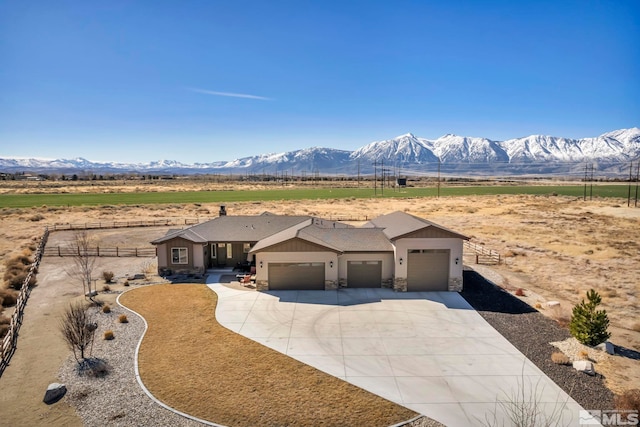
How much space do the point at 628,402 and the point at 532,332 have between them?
22.3 ft

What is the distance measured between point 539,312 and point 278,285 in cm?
1685

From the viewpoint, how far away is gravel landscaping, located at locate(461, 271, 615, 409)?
1486cm

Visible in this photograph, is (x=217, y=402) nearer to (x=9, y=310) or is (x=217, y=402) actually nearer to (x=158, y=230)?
(x=9, y=310)

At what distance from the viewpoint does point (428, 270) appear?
27.1m

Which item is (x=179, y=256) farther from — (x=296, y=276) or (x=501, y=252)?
(x=501, y=252)

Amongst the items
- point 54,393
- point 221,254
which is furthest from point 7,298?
point 54,393

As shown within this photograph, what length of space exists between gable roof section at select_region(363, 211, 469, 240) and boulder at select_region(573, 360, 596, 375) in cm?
1048

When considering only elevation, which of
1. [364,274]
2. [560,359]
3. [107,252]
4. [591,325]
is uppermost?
[364,274]

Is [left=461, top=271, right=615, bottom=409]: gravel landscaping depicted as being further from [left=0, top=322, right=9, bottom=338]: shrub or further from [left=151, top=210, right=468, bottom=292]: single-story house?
[left=0, top=322, right=9, bottom=338]: shrub

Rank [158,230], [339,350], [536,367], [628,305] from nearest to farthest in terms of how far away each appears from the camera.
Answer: [536,367]
[339,350]
[628,305]
[158,230]

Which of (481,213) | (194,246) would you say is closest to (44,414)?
(194,246)

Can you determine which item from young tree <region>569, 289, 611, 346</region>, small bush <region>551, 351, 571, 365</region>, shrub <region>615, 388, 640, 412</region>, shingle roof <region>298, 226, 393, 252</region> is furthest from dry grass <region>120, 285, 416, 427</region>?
young tree <region>569, 289, 611, 346</region>

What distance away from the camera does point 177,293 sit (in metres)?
27.0

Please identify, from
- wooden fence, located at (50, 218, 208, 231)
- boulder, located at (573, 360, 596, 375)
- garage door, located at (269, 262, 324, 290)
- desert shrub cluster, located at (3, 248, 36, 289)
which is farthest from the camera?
wooden fence, located at (50, 218, 208, 231)
